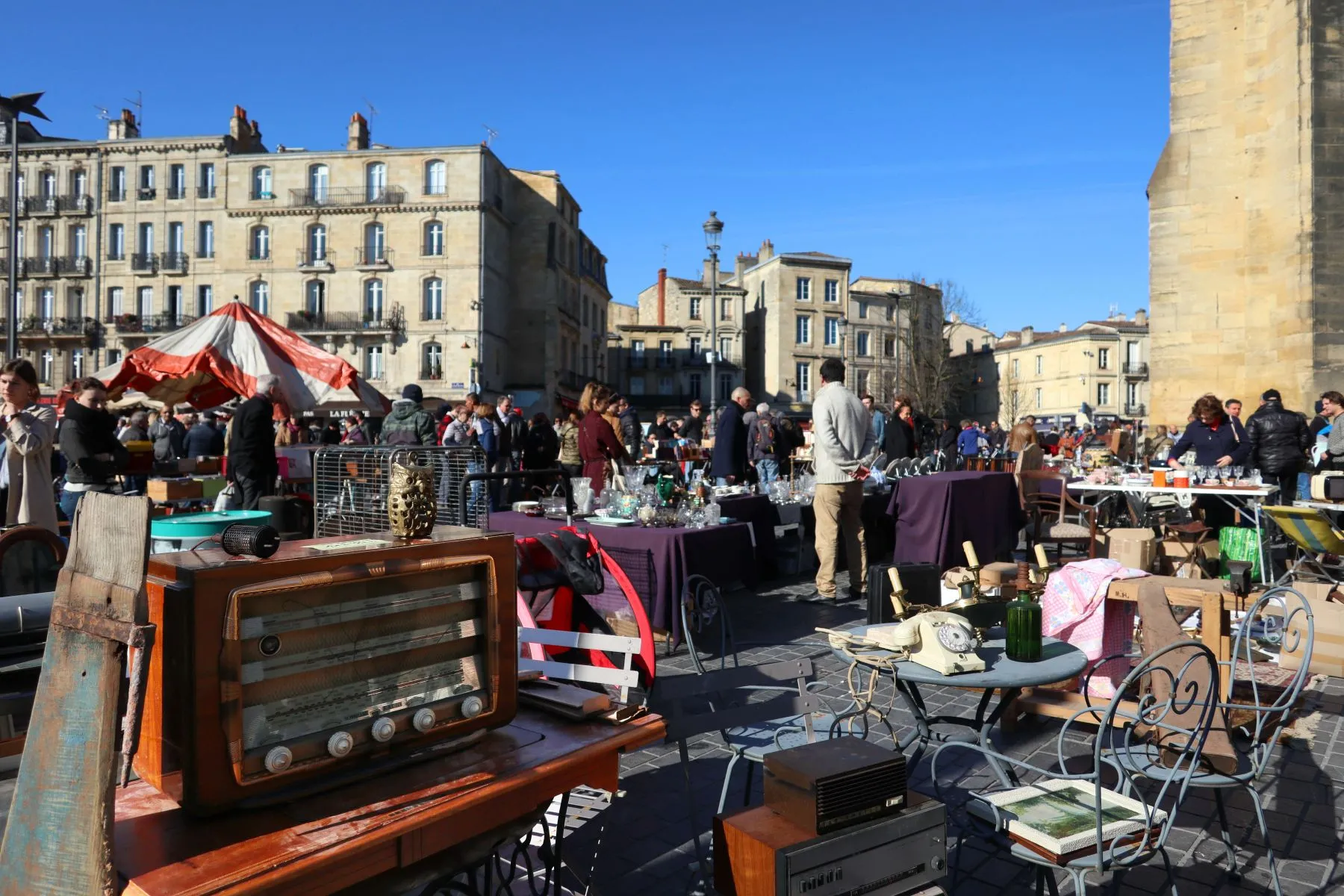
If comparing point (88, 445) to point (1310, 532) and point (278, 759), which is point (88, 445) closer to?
point (278, 759)

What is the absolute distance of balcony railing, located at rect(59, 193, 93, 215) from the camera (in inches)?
1679

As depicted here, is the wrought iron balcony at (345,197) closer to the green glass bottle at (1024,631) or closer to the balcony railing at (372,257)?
the balcony railing at (372,257)

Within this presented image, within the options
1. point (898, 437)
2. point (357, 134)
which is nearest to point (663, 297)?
point (357, 134)

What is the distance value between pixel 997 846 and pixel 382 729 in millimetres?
1872

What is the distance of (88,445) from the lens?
21.7 ft

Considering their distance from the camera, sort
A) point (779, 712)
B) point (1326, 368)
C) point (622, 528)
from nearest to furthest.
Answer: point (779, 712), point (622, 528), point (1326, 368)

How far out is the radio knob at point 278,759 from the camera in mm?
1430

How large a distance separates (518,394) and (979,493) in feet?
118

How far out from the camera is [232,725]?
4.55 feet

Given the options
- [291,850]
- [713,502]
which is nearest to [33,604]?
[291,850]

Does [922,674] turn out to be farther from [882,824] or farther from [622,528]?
[622,528]

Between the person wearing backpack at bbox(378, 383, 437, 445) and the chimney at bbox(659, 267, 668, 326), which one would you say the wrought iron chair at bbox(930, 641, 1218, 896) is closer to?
the person wearing backpack at bbox(378, 383, 437, 445)

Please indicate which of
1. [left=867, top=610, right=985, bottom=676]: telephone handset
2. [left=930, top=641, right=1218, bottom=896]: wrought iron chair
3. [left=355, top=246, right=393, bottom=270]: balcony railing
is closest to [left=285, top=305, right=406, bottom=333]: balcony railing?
[left=355, top=246, right=393, bottom=270]: balcony railing

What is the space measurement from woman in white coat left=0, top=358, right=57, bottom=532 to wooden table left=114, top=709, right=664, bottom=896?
5.09 metres
